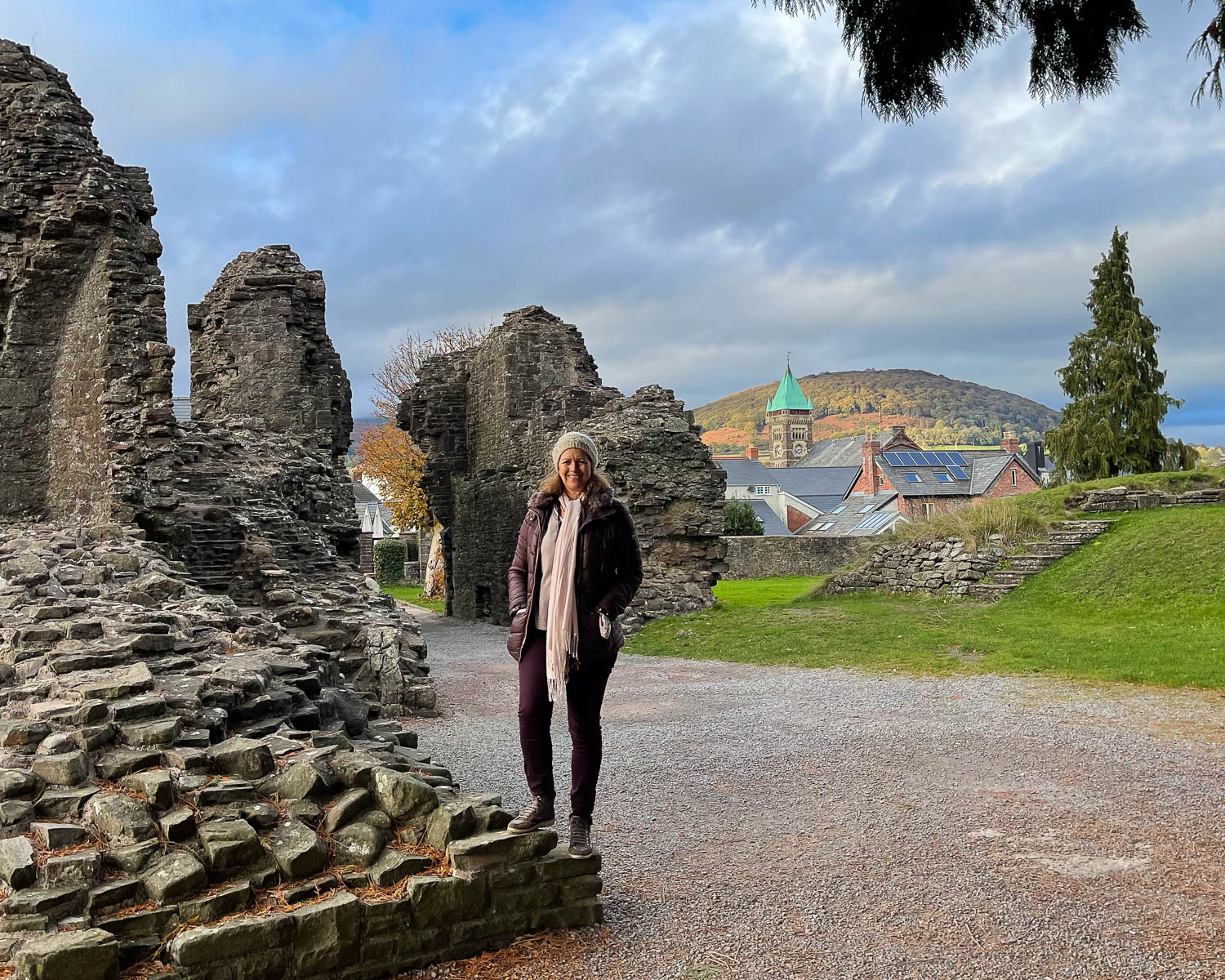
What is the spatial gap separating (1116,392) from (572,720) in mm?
38618

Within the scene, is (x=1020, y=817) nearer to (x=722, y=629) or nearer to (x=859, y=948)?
(x=859, y=948)

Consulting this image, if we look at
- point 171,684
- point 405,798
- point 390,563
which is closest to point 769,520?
point 390,563

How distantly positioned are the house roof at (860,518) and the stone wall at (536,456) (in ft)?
70.8

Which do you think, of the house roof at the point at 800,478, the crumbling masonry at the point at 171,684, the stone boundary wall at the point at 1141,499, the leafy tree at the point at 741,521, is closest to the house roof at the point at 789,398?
the house roof at the point at 800,478

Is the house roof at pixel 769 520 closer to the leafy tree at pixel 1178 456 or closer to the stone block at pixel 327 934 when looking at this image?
the leafy tree at pixel 1178 456

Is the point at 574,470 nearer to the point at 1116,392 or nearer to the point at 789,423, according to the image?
the point at 1116,392

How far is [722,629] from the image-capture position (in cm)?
1692

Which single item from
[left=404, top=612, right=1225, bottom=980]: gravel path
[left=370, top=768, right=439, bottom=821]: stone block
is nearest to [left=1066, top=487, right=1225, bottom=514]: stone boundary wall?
[left=404, top=612, right=1225, bottom=980]: gravel path

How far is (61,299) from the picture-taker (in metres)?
11.9

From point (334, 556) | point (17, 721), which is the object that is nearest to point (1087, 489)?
point (334, 556)

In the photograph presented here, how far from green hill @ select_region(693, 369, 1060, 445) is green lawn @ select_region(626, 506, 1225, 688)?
14602 cm

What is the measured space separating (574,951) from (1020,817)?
324 centimetres

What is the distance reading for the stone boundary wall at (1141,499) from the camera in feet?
75.6

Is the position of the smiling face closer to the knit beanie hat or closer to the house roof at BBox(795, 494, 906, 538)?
the knit beanie hat
